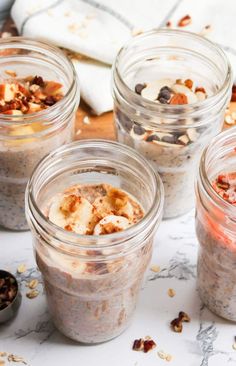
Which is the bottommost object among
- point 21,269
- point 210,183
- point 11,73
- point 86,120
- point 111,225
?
point 21,269

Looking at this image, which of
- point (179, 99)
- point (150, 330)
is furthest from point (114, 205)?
point (179, 99)

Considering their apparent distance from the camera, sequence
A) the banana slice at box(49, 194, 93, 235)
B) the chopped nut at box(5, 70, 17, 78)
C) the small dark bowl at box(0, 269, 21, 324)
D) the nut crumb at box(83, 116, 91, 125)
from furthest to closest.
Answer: the nut crumb at box(83, 116, 91, 125) < the chopped nut at box(5, 70, 17, 78) < the small dark bowl at box(0, 269, 21, 324) < the banana slice at box(49, 194, 93, 235)

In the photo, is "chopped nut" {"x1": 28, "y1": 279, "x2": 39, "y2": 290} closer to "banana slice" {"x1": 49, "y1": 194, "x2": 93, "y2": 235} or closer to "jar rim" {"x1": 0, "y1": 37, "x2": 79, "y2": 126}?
"banana slice" {"x1": 49, "y1": 194, "x2": 93, "y2": 235}

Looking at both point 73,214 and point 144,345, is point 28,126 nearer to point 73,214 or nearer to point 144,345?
point 73,214

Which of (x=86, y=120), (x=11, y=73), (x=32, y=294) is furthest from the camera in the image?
(x=86, y=120)

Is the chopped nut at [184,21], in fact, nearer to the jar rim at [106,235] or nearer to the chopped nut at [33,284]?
the jar rim at [106,235]

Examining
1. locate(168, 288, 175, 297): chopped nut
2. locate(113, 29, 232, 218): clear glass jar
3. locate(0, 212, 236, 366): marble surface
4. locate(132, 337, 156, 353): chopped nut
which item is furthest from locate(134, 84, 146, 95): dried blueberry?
locate(132, 337, 156, 353): chopped nut

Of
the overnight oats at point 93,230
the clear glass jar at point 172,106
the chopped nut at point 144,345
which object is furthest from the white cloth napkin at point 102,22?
the chopped nut at point 144,345
